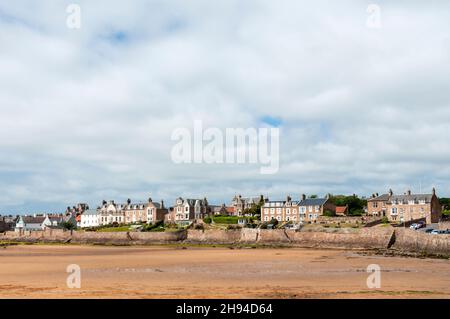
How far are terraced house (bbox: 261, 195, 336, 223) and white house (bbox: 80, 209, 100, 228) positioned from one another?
49.3m

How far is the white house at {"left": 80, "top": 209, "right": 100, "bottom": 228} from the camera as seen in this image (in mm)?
119938

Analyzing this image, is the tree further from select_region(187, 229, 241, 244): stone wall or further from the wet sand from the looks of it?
the wet sand

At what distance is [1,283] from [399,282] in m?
15.7

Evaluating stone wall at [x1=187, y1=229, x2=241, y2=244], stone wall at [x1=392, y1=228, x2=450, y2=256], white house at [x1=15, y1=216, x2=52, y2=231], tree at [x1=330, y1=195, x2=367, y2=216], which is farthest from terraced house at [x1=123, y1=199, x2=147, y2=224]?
stone wall at [x1=392, y1=228, x2=450, y2=256]

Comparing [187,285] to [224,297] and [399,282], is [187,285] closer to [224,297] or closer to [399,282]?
[224,297]

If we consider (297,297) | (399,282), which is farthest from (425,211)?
(297,297)

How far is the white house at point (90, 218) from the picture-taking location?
119938 mm

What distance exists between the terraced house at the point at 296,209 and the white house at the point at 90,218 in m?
49.3

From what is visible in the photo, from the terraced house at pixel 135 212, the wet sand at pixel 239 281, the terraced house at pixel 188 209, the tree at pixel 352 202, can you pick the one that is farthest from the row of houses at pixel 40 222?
the wet sand at pixel 239 281

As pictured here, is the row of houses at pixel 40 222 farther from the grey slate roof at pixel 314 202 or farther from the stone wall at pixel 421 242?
the stone wall at pixel 421 242

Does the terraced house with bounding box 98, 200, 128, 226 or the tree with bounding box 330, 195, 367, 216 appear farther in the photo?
the terraced house with bounding box 98, 200, 128, 226

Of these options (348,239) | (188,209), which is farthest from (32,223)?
(348,239)
